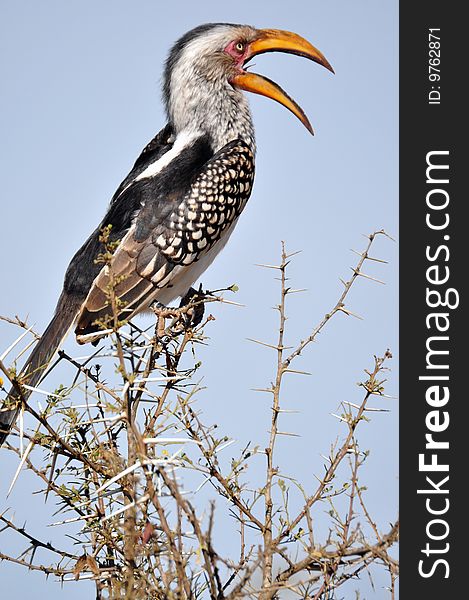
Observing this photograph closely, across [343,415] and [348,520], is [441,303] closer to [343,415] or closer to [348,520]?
[343,415]

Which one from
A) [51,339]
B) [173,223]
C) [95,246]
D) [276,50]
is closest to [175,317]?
[51,339]

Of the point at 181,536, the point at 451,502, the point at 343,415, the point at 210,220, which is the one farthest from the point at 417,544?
the point at 210,220

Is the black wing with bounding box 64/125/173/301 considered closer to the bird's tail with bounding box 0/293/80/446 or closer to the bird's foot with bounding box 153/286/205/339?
the bird's tail with bounding box 0/293/80/446

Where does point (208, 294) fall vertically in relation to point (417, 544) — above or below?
above

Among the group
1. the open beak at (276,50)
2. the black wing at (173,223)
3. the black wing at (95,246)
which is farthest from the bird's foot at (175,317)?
the open beak at (276,50)

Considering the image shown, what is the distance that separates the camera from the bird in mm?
5172

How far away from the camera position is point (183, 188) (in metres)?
5.51

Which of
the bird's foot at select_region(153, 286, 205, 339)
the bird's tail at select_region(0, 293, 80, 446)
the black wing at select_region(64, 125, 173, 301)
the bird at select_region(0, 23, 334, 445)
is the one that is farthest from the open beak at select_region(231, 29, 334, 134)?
the bird's tail at select_region(0, 293, 80, 446)

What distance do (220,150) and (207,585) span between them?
360 centimetres

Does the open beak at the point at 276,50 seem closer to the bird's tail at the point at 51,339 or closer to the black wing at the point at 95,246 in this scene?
the black wing at the point at 95,246

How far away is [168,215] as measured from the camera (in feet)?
17.8

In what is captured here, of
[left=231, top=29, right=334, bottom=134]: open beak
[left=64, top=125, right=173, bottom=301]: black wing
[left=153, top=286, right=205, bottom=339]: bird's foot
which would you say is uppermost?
[left=231, top=29, right=334, bottom=134]: open beak

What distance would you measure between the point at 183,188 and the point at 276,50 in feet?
4.89

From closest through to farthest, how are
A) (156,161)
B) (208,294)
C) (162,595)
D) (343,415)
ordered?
(162,595), (343,415), (208,294), (156,161)
